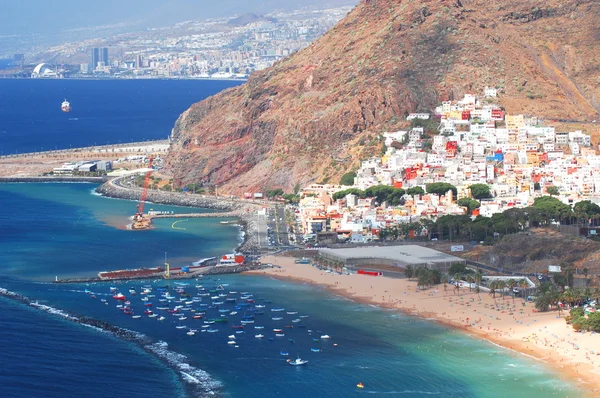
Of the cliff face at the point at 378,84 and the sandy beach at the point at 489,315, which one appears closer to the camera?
the sandy beach at the point at 489,315

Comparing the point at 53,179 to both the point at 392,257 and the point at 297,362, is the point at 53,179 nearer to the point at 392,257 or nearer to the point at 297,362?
the point at 392,257

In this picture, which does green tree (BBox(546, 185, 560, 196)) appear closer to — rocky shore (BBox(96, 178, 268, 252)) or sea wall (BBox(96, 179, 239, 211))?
rocky shore (BBox(96, 178, 268, 252))

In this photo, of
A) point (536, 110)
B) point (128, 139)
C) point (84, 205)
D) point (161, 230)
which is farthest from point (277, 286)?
point (128, 139)

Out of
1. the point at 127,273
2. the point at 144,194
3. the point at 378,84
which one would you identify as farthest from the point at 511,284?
the point at 144,194

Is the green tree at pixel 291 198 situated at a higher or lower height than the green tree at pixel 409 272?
higher

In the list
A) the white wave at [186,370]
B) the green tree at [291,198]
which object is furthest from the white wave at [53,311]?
the green tree at [291,198]

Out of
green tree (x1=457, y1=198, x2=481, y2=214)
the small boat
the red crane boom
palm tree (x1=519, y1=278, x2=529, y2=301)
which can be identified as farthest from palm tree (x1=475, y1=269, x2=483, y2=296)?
the red crane boom

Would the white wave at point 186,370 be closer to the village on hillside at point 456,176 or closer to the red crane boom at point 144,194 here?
the village on hillside at point 456,176
